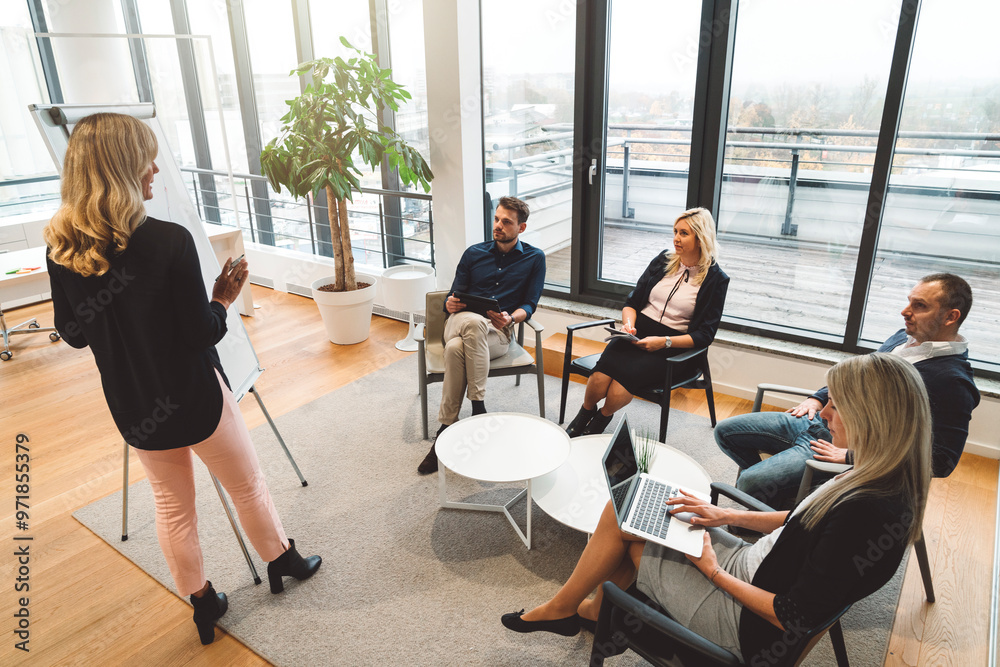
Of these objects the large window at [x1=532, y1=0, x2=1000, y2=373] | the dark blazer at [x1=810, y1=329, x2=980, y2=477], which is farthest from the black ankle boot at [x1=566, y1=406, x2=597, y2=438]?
the dark blazer at [x1=810, y1=329, x2=980, y2=477]

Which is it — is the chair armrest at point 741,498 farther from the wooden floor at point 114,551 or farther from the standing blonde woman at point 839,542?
the wooden floor at point 114,551

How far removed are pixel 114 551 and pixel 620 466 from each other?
200 cm

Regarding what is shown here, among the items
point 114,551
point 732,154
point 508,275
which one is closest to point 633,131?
point 732,154

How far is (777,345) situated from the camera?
3.54m

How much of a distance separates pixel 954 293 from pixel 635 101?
86.0 inches

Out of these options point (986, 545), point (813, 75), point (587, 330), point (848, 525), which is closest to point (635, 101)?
point (813, 75)

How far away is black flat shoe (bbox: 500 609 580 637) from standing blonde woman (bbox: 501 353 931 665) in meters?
0.38

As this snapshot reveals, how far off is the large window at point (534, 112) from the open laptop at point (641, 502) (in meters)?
2.48

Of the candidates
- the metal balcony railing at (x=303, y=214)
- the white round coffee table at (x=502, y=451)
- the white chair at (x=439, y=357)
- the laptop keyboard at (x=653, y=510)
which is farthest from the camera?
the metal balcony railing at (x=303, y=214)

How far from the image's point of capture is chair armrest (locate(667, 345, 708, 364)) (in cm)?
284

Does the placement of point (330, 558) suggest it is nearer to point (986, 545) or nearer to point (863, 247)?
point (986, 545)

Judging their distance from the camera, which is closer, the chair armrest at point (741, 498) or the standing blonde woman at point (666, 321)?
the chair armrest at point (741, 498)

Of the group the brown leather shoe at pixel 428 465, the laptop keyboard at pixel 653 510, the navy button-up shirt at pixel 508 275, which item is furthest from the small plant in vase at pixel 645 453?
the navy button-up shirt at pixel 508 275

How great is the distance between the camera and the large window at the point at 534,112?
3854 mm
